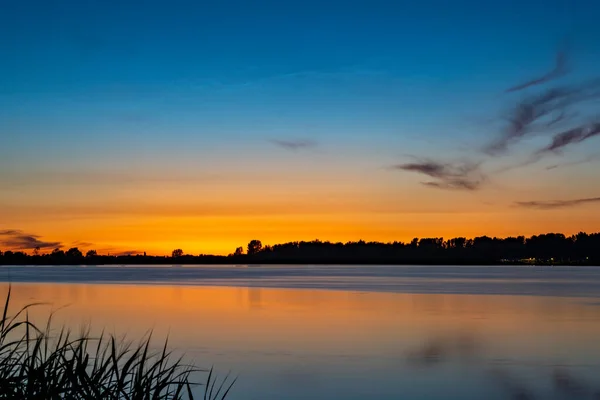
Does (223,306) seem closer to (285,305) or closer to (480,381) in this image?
(285,305)

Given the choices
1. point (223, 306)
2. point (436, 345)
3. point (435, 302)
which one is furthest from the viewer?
point (435, 302)

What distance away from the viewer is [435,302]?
38969mm

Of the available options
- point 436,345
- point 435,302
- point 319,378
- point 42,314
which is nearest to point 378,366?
point 319,378

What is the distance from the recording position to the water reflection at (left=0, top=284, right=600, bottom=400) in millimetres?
14117

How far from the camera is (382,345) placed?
66.5 ft

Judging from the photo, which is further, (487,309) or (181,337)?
(487,309)

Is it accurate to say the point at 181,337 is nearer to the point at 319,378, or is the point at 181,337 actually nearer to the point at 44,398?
the point at 319,378

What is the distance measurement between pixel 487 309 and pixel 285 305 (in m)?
9.87

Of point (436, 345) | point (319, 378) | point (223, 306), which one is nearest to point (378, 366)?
point (319, 378)

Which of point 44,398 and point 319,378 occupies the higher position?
point 44,398

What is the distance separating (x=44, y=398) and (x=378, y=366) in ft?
38.8

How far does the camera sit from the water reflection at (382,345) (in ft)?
46.3

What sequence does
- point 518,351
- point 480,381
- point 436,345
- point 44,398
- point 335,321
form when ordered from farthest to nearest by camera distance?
1. point 335,321
2. point 436,345
3. point 518,351
4. point 480,381
5. point 44,398

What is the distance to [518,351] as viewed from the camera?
19.1 metres
